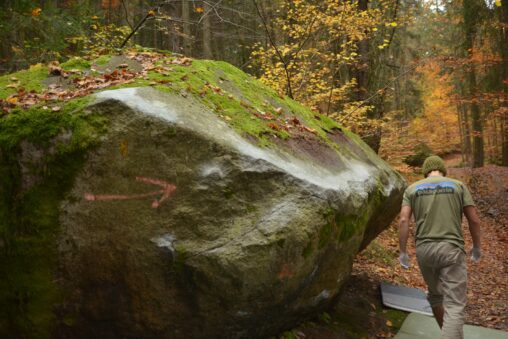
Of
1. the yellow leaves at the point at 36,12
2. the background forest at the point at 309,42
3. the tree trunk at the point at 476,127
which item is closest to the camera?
the yellow leaves at the point at 36,12

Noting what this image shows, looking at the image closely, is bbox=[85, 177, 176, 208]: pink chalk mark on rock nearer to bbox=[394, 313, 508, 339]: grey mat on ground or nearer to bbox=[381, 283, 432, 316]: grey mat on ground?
bbox=[394, 313, 508, 339]: grey mat on ground

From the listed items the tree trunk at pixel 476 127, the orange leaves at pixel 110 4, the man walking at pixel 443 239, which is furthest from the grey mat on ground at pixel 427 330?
the tree trunk at pixel 476 127

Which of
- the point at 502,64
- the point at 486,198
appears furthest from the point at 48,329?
the point at 502,64

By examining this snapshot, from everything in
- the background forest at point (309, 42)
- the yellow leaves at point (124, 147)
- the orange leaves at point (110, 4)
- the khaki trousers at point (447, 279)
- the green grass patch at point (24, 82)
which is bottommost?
the khaki trousers at point (447, 279)

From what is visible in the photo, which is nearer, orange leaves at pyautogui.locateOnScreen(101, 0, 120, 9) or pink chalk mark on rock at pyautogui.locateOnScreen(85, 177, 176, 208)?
pink chalk mark on rock at pyautogui.locateOnScreen(85, 177, 176, 208)

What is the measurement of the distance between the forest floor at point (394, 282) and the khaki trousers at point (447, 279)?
3.44ft

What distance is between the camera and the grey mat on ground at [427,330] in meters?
5.21

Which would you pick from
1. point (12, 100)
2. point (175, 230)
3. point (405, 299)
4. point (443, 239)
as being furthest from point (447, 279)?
point (12, 100)

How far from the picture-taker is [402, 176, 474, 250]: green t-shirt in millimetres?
4430

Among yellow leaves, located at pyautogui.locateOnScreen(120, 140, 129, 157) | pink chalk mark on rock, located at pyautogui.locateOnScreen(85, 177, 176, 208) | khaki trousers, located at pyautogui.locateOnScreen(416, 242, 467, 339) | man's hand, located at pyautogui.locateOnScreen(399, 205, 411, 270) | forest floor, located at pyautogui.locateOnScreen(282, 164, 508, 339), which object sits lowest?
forest floor, located at pyautogui.locateOnScreen(282, 164, 508, 339)

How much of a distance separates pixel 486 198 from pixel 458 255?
12.3 meters

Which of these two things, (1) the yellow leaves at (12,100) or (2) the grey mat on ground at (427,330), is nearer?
(1) the yellow leaves at (12,100)

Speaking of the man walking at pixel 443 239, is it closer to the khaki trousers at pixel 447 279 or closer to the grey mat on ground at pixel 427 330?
the khaki trousers at pixel 447 279

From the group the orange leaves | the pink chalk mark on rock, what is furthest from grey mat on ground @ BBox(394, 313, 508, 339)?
the orange leaves
